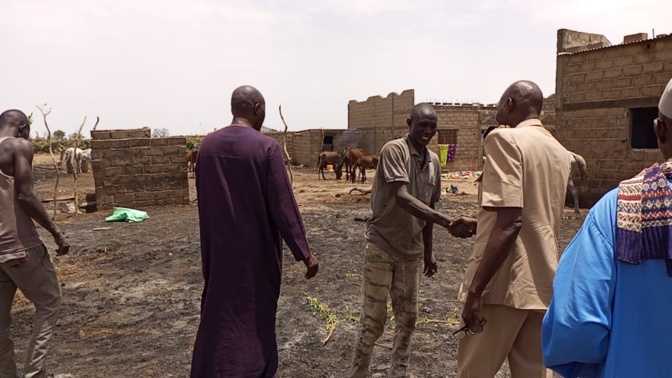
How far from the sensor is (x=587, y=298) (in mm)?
1139

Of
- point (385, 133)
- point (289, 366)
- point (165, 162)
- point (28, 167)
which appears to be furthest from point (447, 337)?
point (385, 133)

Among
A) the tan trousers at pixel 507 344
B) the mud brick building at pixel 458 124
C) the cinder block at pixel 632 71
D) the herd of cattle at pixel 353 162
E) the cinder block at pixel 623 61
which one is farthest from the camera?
the mud brick building at pixel 458 124

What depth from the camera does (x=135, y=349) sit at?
154 inches

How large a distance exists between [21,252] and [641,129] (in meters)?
12.2

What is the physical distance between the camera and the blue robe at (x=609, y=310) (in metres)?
1.08

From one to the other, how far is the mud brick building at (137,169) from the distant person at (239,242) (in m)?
10.7

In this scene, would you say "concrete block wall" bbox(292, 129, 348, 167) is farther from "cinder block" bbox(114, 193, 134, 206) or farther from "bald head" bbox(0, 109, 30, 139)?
"bald head" bbox(0, 109, 30, 139)

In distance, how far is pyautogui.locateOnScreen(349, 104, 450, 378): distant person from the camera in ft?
9.87

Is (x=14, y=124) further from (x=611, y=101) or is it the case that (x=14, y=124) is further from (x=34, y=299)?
Result: (x=611, y=101)

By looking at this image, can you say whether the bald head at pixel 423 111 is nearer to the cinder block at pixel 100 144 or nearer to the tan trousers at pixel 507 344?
the tan trousers at pixel 507 344

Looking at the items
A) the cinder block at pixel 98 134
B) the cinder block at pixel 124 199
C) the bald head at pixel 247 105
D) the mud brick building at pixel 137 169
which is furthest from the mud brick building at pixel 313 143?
the bald head at pixel 247 105

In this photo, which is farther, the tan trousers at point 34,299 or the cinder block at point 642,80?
the cinder block at point 642,80

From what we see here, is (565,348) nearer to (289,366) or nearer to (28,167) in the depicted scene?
(289,366)

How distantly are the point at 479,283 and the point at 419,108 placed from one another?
1386 millimetres
